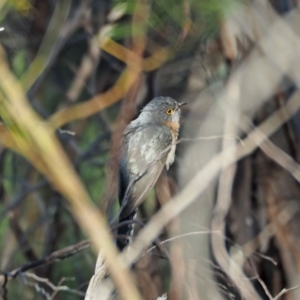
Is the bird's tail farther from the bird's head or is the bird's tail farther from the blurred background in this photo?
the bird's head

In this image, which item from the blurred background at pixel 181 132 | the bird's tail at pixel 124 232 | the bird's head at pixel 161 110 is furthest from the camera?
the bird's head at pixel 161 110

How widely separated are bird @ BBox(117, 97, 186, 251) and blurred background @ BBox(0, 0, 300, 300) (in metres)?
0.05

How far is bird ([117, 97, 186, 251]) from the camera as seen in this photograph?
1982 mm

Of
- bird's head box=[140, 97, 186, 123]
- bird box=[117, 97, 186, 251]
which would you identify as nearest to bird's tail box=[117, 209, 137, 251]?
bird box=[117, 97, 186, 251]

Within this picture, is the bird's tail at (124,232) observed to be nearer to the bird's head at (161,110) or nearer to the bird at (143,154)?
the bird at (143,154)

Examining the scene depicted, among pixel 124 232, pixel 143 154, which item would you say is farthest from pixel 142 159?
pixel 124 232

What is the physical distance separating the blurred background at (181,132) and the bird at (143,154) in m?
0.05

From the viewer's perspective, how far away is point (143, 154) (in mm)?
2172

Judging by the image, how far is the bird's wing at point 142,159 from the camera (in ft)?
6.50

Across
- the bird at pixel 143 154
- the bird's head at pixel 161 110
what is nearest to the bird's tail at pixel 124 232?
the bird at pixel 143 154

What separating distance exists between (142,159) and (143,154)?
0.06ft

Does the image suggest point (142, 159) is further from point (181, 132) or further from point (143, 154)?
point (181, 132)

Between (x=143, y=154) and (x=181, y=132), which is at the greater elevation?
(x=143, y=154)

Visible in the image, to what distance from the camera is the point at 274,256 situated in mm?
2682
